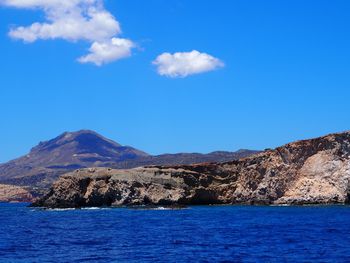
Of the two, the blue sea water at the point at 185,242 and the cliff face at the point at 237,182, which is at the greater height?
the cliff face at the point at 237,182

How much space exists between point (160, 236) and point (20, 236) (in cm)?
1287

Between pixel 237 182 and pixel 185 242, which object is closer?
pixel 185 242

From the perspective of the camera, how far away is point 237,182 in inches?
4626

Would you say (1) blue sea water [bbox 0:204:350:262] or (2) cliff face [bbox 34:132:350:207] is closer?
(1) blue sea water [bbox 0:204:350:262]

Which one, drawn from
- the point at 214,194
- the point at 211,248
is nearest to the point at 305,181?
the point at 214,194

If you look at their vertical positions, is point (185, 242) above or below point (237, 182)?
below

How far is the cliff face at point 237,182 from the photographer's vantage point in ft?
325

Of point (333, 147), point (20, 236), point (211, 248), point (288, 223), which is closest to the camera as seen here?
point (211, 248)

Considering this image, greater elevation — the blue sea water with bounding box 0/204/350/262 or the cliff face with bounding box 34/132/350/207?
the cliff face with bounding box 34/132/350/207

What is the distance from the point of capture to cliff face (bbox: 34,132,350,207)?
99188mm

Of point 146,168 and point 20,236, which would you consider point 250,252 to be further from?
point 146,168

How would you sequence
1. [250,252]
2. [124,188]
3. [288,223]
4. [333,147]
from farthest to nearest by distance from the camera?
[124,188], [333,147], [288,223], [250,252]

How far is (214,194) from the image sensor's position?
117 meters

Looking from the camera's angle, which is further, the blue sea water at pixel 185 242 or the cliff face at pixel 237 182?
the cliff face at pixel 237 182
